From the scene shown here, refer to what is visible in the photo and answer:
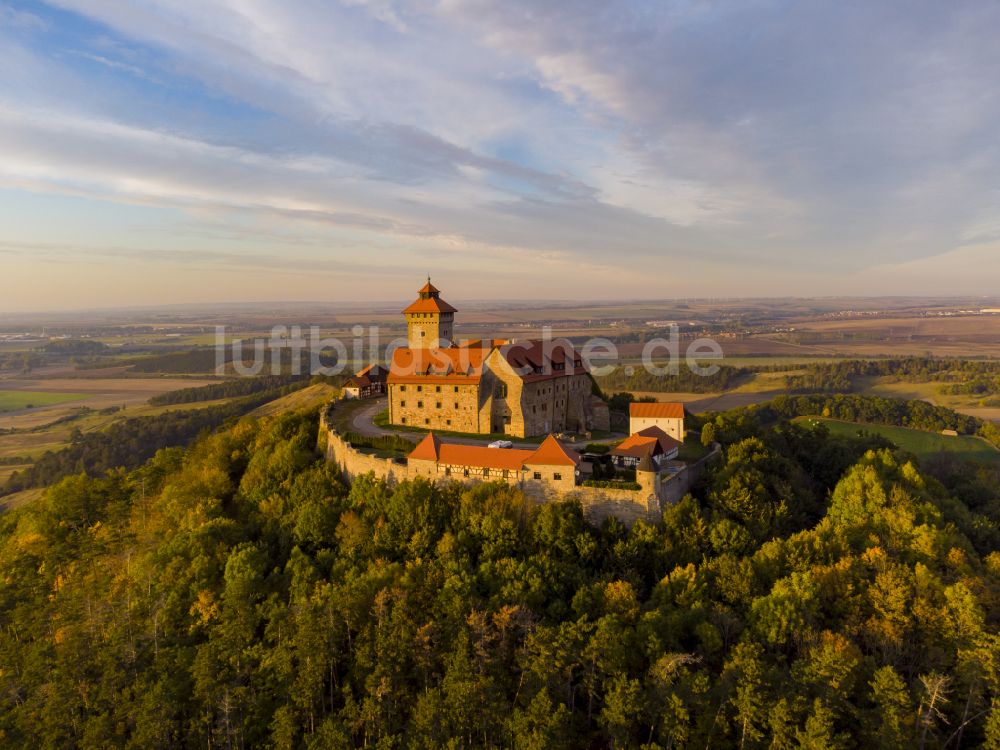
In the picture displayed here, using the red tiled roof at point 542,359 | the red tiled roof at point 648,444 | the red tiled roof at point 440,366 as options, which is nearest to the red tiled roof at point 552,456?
the red tiled roof at point 648,444

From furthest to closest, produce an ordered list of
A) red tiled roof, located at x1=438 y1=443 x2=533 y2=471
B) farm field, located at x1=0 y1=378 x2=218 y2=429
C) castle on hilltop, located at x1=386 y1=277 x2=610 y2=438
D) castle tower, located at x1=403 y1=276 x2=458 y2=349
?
farm field, located at x1=0 y1=378 x2=218 y2=429 < castle tower, located at x1=403 y1=276 x2=458 y2=349 < castle on hilltop, located at x1=386 y1=277 x2=610 y2=438 < red tiled roof, located at x1=438 y1=443 x2=533 y2=471

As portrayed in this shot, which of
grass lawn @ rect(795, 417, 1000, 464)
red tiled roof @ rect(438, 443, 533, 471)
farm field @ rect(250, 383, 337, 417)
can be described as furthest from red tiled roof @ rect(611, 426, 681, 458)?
farm field @ rect(250, 383, 337, 417)

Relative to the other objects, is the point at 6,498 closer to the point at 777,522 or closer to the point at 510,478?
the point at 510,478

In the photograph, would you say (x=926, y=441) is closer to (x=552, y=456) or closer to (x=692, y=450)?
(x=692, y=450)

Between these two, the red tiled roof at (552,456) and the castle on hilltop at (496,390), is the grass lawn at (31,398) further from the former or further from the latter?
the red tiled roof at (552,456)

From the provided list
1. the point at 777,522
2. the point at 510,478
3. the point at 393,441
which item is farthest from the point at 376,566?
the point at 777,522

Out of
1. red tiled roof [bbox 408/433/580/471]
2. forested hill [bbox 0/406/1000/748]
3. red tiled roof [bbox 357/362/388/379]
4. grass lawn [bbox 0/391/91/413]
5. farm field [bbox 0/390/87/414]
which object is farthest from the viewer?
grass lawn [bbox 0/391/91/413]

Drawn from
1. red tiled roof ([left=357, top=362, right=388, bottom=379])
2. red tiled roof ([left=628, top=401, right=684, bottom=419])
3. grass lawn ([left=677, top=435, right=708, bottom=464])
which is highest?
red tiled roof ([left=357, top=362, right=388, bottom=379])

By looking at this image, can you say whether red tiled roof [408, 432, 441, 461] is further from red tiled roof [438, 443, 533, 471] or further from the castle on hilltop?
the castle on hilltop
